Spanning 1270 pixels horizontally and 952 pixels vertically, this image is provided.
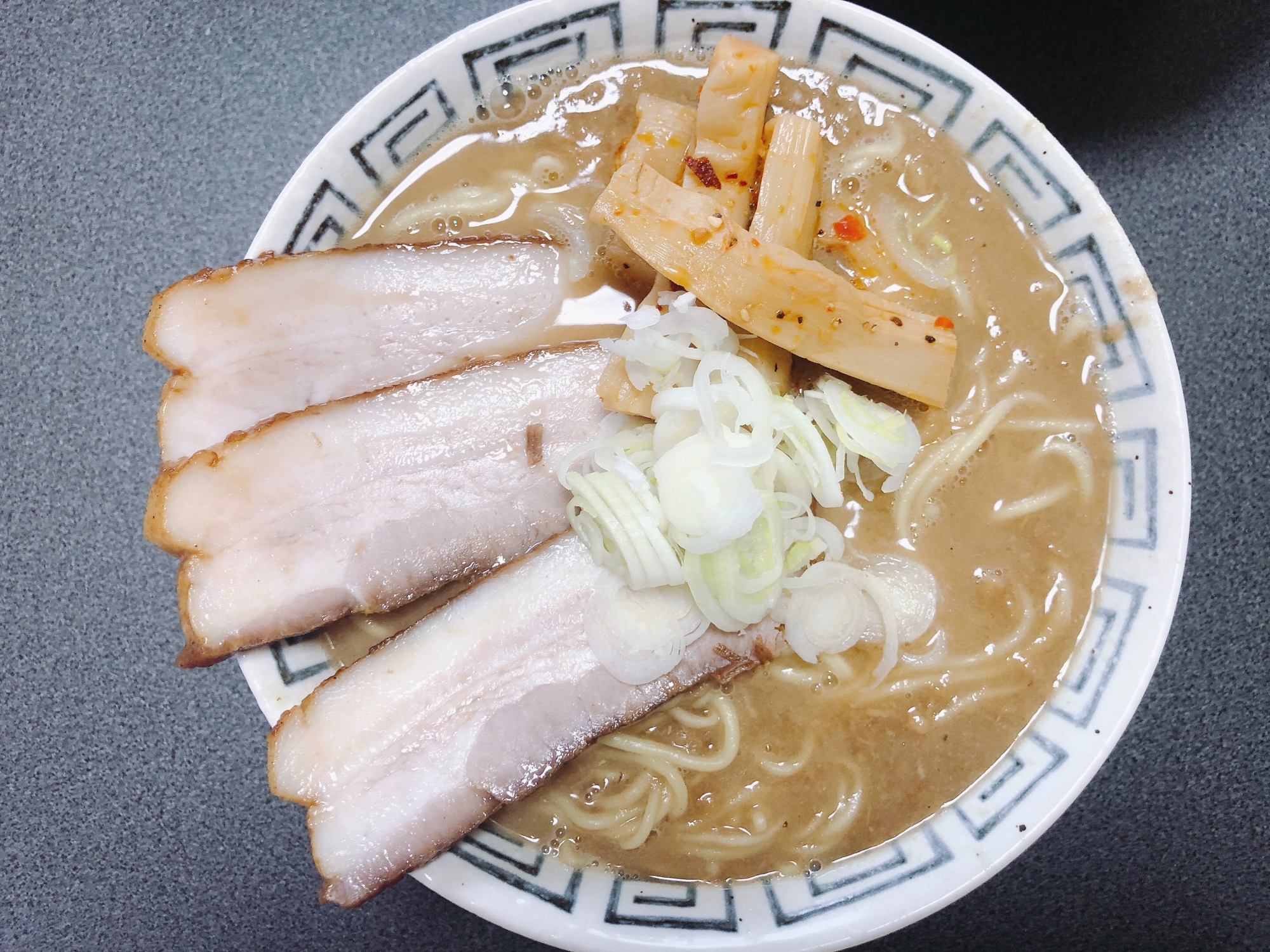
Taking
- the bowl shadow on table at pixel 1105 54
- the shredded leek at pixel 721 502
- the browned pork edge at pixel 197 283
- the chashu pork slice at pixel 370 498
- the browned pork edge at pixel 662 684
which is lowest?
the browned pork edge at pixel 662 684

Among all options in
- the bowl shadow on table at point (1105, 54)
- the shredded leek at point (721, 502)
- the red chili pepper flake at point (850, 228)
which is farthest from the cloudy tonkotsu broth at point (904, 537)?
the bowl shadow on table at point (1105, 54)

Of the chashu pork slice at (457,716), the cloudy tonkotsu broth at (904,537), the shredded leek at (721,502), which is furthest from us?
the cloudy tonkotsu broth at (904,537)

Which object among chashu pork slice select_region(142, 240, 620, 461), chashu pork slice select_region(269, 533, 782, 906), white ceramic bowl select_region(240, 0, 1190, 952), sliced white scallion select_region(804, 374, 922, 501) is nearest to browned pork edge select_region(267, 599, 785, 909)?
chashu pork slice select_region(269, 533, 782, 906)

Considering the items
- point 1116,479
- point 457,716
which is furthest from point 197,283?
point 1116,479

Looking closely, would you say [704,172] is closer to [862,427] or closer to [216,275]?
[862,427]

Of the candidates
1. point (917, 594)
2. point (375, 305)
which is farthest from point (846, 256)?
point (375, 305)

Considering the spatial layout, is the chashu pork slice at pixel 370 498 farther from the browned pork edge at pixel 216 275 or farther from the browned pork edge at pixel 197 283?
the browned pork edge at pixel 216 275

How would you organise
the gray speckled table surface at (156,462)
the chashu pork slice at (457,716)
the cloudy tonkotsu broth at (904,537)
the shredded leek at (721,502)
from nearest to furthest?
the shredded leek at (721,502)
the chashu pork slice at (457,716)
the cloudy tonkotsu broth at (904,537)
the gray speckled table surface at (156,462)
